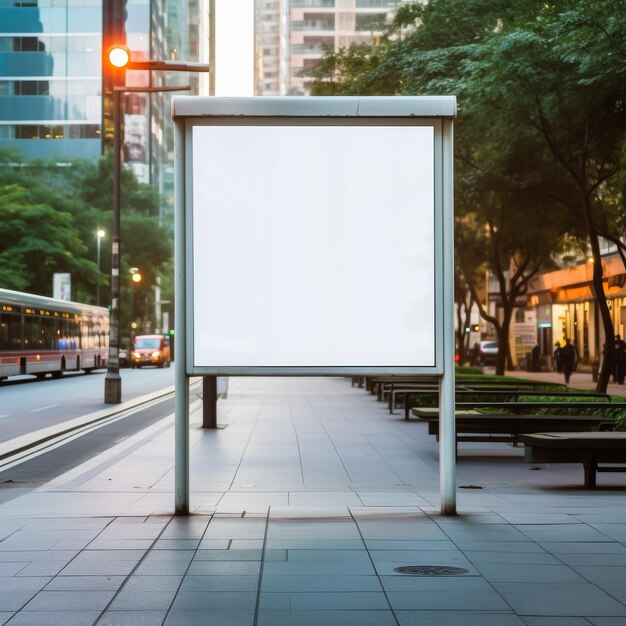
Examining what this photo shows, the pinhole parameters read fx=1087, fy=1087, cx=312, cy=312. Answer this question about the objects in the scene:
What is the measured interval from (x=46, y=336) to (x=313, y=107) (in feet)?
122

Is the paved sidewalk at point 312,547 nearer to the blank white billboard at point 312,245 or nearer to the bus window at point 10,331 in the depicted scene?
the blank white billboard at point 312,245

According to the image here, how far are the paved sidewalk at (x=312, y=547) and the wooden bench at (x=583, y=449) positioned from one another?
0.93 feet

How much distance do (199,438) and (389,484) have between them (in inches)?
241

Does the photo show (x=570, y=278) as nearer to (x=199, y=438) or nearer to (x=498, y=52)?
(x=498, y=52)

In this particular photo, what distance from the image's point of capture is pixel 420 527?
8.28m

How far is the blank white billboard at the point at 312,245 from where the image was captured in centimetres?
878

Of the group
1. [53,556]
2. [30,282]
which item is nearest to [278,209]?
[53,556]

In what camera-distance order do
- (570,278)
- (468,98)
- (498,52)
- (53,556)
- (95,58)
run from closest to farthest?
(53,556)
(498,52)
(468,98)
(570,278)
(95,58)

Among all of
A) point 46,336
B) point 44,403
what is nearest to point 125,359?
point 46,336

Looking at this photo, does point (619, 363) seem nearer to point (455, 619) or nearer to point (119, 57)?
point (119, 57)

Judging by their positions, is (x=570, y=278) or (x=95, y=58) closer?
(x=570, y=278)

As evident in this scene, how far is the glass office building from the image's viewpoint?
99.9 metres

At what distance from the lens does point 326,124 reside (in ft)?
28.9

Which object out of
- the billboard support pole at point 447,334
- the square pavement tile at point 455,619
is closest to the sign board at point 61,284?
the billboard support pole at point 447,334
